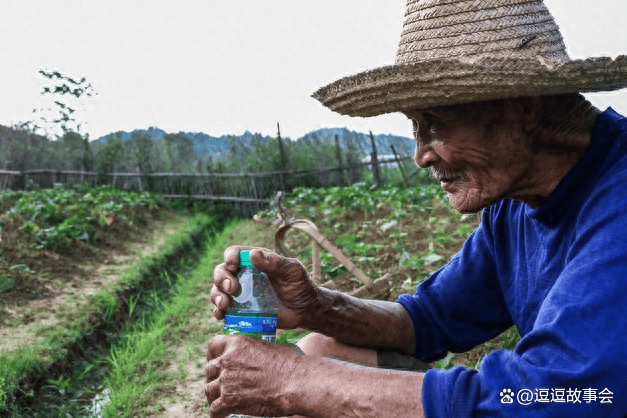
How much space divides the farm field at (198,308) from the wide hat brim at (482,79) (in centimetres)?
194

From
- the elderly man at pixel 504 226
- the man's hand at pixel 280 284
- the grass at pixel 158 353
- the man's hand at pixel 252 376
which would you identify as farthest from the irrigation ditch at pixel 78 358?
the elderly man at pixel 504 226

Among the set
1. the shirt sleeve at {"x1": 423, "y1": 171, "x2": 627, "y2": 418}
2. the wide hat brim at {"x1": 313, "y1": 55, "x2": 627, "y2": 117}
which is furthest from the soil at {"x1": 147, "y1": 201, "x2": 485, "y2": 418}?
the shirt sleeve at {"x1": 423, "y1": 171, "x2": 627, "y2": 418}

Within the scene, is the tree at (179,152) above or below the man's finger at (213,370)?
above

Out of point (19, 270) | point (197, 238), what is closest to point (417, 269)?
point (19, 270)

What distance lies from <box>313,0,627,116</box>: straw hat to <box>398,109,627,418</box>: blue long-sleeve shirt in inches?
8.8

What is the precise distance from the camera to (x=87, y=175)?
19.0 meters

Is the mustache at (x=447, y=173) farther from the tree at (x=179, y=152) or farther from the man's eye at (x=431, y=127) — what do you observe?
the tree at (x=179, y=152)

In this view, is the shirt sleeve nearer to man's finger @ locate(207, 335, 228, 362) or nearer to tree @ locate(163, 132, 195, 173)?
man's finger @ locate(207, 335, 228, 362)

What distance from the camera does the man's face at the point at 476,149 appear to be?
1.61 metres

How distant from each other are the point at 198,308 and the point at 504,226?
4.71m

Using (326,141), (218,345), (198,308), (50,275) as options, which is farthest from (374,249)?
(326,141)

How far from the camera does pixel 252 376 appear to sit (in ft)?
5.42

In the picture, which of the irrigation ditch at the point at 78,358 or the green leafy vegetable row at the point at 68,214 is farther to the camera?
the green leafy vegetable row at the point at 68,214

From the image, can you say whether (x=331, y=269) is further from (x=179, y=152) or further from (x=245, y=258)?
(x=179, y=152)
